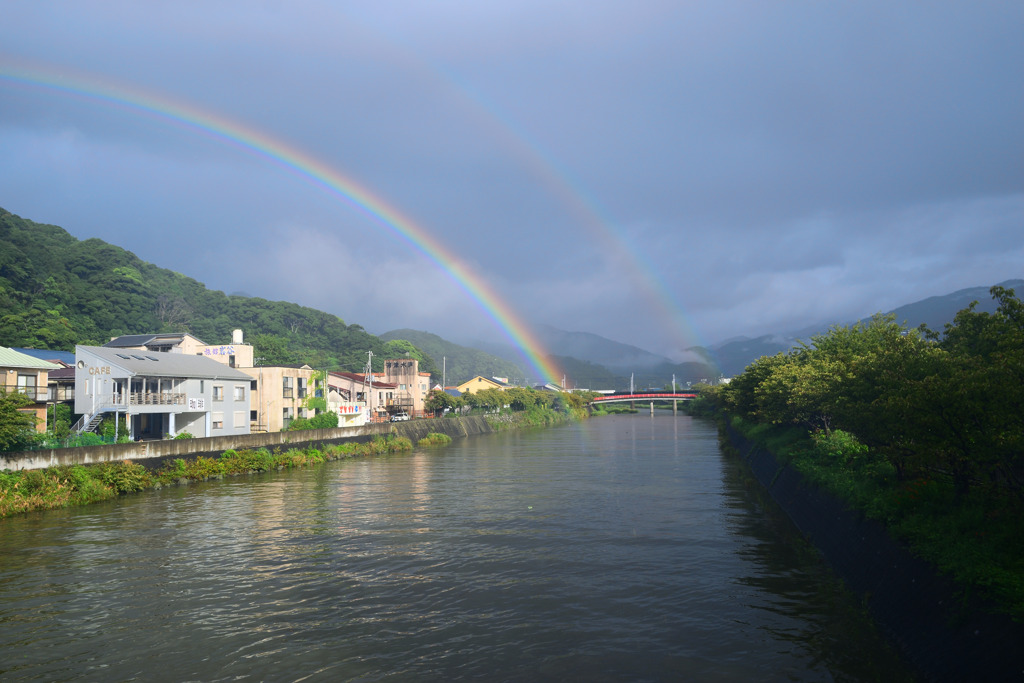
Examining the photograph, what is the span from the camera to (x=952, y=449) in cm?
1459

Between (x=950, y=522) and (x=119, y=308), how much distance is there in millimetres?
108865

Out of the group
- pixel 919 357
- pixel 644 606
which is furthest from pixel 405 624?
pixel 919 357

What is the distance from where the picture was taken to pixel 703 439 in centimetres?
7462

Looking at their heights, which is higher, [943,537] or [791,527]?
[943,537]

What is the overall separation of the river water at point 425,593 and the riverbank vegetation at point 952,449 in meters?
2.46

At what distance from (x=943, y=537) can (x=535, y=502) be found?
2024 cm

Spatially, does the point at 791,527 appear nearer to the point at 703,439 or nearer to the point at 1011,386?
the point at 1011,386

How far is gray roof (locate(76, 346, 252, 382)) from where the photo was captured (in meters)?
46.8

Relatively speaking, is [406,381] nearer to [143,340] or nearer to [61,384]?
[143,340]

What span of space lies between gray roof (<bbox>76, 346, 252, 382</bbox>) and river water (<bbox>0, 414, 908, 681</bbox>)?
17.8 metres

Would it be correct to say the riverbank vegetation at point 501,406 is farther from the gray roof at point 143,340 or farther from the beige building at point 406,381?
the gray roof at point 143,340

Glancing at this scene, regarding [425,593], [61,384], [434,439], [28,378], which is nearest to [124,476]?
[28,378]

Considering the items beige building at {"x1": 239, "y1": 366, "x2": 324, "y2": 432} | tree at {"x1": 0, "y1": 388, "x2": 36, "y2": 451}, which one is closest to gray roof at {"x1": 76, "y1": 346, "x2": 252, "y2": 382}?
beige building at {"x1": 239, "y1": 366, "x2": 324, "y2": 432}

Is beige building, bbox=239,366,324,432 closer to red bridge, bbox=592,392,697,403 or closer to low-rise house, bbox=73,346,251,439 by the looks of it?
low-rise house, bbox=73,346,251,439
